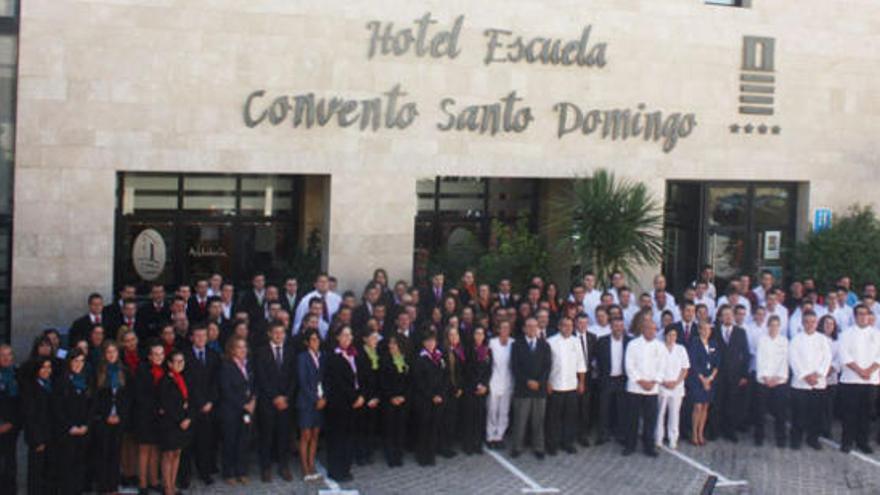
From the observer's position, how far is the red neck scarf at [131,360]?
41.4ft

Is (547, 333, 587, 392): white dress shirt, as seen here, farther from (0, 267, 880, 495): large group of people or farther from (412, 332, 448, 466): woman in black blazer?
(412, 332, 448, 466): woman in black blazer

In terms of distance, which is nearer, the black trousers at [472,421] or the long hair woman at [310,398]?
the long hair woman at [310,398]

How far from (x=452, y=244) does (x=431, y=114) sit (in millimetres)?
3440

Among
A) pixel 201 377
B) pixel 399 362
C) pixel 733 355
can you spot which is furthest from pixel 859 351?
pixel 201 377

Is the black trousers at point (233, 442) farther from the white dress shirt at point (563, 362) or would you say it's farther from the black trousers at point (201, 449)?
the white dress shirt at point (563, 362)

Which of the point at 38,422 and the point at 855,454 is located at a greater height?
the point at 38,422

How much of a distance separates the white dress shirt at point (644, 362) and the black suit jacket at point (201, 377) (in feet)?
17.9

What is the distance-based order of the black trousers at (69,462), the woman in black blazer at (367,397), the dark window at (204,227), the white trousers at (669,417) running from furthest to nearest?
the dark window at (204,227) < the white trousers at (669,417) < the woman in black blazer at (367,397) < the black trousers at (69,462)

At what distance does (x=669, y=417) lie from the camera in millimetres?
14945

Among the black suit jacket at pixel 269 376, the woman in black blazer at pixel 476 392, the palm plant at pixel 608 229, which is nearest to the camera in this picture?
the black suit jacket at pixel 269 376

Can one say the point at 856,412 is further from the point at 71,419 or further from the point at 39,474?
the point at 39,474

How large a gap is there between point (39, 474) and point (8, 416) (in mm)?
715

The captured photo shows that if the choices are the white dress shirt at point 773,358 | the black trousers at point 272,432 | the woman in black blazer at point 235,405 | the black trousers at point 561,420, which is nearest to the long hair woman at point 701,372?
the white dress shirt at point 773,358

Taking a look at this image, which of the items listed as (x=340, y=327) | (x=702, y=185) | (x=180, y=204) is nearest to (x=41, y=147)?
(x=180, y=204)
